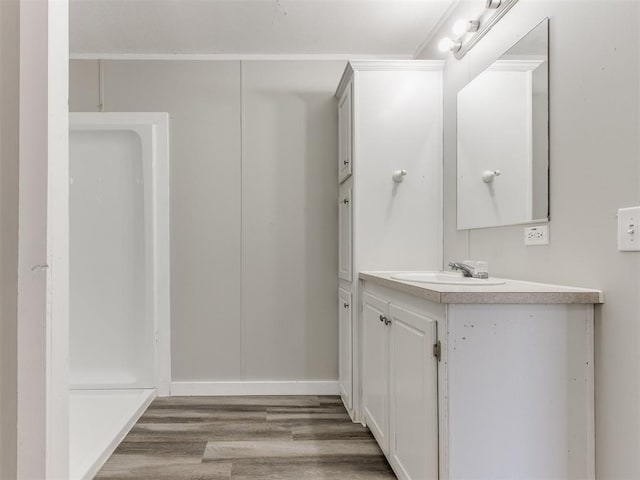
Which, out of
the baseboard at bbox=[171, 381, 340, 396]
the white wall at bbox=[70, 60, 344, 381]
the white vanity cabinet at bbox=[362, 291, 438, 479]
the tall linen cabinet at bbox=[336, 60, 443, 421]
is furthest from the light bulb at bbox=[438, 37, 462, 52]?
the baseboard at bbox=[171, 381, 340, 396]

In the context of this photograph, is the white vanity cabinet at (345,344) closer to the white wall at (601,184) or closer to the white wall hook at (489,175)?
the white wall hook at (489,175)

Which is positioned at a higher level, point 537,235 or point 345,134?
point 345,134

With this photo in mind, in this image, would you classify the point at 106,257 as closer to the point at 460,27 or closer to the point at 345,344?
the point at 345,344

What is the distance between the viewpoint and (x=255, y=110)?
289 cm

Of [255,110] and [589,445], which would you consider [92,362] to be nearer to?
[255,110]

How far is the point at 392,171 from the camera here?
2.41 metres

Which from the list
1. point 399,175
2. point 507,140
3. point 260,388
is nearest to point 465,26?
point 507,140

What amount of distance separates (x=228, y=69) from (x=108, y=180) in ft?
3.68

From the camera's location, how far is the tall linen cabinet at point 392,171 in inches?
94.7

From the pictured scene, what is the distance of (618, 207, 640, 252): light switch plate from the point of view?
1.12 metres

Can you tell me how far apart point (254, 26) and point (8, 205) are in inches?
78.5

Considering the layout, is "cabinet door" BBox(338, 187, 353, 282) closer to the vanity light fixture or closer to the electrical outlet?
the vanity light fixture

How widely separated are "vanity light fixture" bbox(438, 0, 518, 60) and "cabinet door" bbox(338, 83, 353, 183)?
57cm

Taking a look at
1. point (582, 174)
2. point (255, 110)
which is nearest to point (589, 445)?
point (582, 174)
